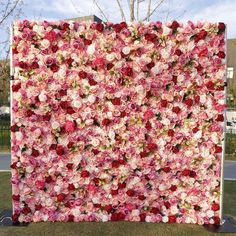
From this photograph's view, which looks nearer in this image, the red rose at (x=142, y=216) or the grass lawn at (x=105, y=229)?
the grass lawn at (x=105, y=229)

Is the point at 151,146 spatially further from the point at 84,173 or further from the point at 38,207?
the point at 38,207

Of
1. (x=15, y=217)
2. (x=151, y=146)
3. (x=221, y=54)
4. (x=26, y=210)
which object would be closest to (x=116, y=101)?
(x=151, y=146)

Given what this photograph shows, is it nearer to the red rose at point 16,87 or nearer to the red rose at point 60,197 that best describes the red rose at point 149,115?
the red rose at point 60,197

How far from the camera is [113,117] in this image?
5883 mm

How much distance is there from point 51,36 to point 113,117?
66.4 inches

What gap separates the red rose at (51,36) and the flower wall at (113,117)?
0.02 meters

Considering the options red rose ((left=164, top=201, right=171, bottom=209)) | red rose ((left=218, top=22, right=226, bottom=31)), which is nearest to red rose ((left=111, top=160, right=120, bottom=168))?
red rose ((left=164, top=201, right=171, bottom=209))

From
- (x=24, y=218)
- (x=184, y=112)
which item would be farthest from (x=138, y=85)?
(x=24, y=218)

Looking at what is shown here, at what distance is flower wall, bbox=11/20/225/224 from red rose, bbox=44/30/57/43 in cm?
2

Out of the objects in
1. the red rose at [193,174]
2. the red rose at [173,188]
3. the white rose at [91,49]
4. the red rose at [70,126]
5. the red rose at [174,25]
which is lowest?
the red rose at [173,188]

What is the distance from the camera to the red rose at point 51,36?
573 centimetres

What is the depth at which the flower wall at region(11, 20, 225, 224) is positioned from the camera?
5801 millimetres

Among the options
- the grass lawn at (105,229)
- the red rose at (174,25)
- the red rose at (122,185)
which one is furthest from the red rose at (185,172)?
the red rose at (174,25)

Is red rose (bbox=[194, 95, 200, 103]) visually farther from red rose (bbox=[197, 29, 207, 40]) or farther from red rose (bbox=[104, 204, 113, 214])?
red rose (bbox=[104, 204, 113, 214])
